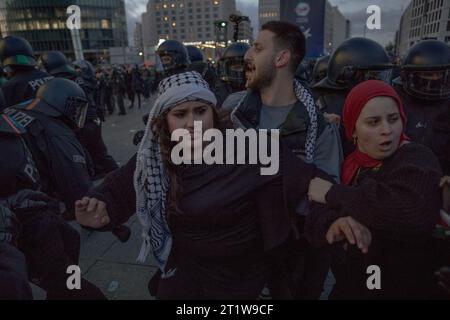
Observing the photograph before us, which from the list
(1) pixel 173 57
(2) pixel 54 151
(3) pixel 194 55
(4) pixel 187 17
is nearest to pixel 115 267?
(2) pixel 54 151

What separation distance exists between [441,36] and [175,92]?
291ft

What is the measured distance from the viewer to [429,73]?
3.04 m

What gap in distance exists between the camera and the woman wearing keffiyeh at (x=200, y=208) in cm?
169

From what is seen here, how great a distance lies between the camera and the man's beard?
2244 millimetres

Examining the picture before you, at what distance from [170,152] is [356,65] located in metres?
2.81

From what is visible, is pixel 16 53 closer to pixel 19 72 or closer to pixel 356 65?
pixel 19 72

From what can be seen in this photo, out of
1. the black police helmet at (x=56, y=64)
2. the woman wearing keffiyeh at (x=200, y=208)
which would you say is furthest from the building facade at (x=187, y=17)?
the woman wearing keffiyeh at (x=200, y=208)

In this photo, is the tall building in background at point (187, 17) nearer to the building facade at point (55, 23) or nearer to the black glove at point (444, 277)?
the building facade at point (55, 23)

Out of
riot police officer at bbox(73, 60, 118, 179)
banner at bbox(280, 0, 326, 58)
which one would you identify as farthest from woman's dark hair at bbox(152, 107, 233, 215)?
banner at bbox(280, 0, 326, 58)

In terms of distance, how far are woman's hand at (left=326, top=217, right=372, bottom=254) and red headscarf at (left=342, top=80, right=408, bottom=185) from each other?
1.44ft

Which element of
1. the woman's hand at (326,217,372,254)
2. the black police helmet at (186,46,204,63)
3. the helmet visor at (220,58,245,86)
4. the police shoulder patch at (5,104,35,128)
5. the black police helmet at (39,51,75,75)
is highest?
the black police helmet at (186,46,204,63)

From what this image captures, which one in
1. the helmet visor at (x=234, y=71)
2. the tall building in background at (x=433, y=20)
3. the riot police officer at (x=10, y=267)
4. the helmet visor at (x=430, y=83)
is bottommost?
the riot police officer at (x=10, y=267)

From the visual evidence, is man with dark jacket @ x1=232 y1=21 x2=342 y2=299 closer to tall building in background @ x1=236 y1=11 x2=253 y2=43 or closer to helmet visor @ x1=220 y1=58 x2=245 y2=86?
helmet visor @ x1=220 y1=58 x2=245 y2=86

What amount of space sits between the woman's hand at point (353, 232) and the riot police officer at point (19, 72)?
16.1 feet
